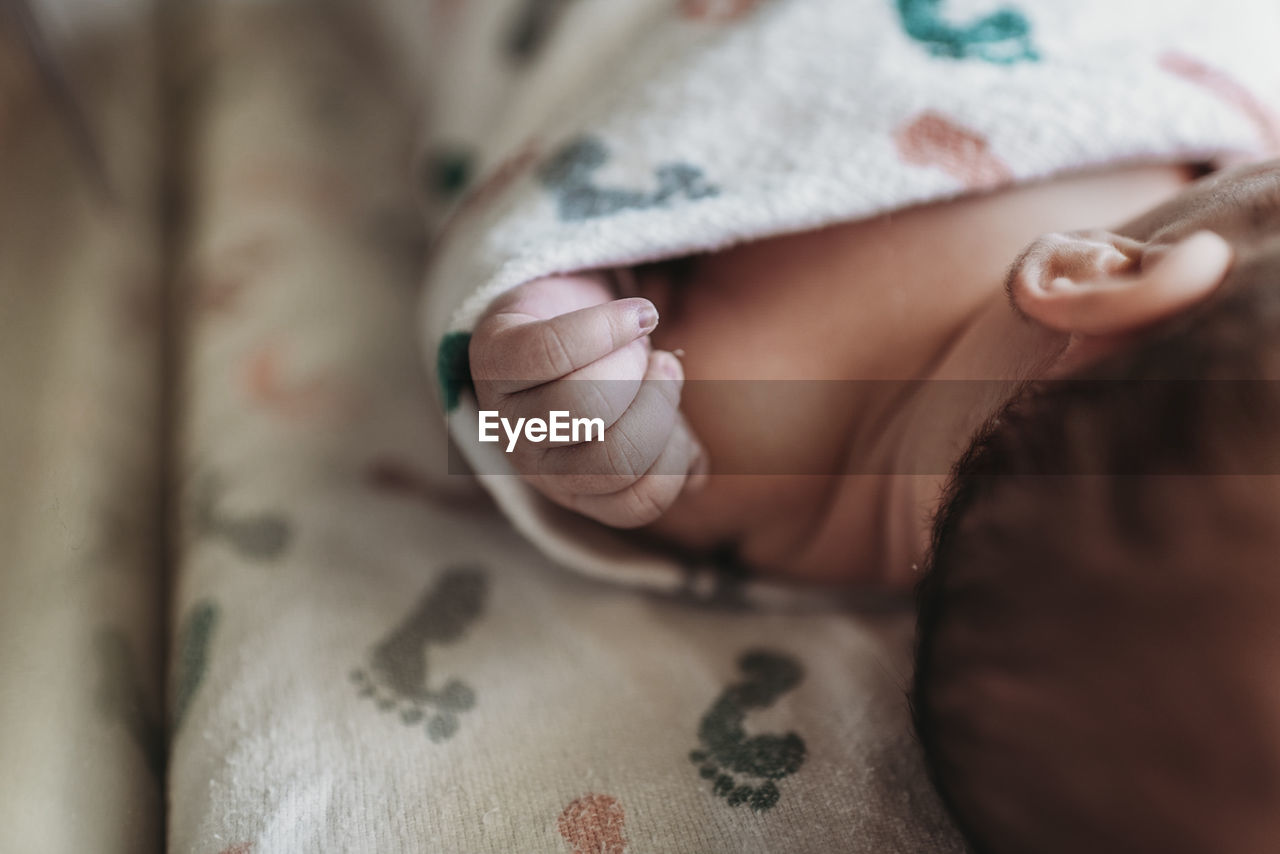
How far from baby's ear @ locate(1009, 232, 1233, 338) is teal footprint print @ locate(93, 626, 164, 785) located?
448 mm

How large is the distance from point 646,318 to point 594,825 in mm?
218

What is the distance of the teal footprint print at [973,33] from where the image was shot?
0.52 m

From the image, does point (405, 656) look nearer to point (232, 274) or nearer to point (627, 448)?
point (627, 448)

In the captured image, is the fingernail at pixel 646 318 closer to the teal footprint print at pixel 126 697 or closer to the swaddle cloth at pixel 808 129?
the swaddle cloth at pixel 808 129

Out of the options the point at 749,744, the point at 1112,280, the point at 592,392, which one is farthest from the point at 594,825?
the point at 1112,280

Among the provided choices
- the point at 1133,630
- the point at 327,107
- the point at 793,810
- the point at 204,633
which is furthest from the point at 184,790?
the point at 327,107

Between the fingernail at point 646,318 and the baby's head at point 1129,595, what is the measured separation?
0.47 feet

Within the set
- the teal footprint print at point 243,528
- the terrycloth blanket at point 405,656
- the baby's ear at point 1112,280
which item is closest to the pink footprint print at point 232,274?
the terrycloth blanket at point 405,656

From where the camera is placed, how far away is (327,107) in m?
0.79

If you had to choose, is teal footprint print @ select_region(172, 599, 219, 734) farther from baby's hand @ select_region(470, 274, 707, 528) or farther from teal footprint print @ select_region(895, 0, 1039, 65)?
teal footprint print @ select_region(895, 0, 1039, 65)

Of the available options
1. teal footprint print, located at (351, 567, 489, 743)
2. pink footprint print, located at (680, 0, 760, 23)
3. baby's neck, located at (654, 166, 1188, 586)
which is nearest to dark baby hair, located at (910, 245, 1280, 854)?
baby's neck, located at (654, 166, 1188, 586)

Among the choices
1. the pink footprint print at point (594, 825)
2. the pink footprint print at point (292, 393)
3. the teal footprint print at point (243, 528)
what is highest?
the pink footprint print at point (292, 393)

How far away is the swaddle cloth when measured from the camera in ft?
1.54

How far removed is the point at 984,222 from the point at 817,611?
235mm
